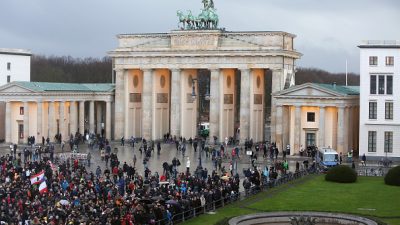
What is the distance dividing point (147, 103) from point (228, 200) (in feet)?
158

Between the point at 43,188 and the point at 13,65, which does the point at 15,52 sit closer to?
the point at 13,65

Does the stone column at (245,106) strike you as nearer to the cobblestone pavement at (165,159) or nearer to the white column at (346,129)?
the cobblestone pavement at (165,159)

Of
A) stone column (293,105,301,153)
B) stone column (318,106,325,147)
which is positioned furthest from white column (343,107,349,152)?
stone column (293,105,301,153)

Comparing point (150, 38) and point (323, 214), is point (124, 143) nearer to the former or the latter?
point (150, 38)

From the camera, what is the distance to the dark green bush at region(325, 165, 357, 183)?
184ft

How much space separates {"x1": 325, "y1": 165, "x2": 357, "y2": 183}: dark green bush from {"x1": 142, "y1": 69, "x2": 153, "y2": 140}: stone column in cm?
3934

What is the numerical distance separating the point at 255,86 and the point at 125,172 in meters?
35.7

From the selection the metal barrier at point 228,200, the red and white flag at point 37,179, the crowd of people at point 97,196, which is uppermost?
the red and white flag at point 37,179

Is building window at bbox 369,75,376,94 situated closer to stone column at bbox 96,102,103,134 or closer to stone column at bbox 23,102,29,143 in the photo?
stone column at bbox 23,102,29,143

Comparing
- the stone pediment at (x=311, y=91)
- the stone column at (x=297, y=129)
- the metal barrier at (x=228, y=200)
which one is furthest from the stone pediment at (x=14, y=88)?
the metal barrier at (x=228, y=200)

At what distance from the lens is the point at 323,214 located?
41688 mm

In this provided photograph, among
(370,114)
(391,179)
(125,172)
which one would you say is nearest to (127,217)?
(125,172)

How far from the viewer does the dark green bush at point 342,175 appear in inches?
2203

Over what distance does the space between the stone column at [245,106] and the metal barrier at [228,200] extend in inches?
1081
